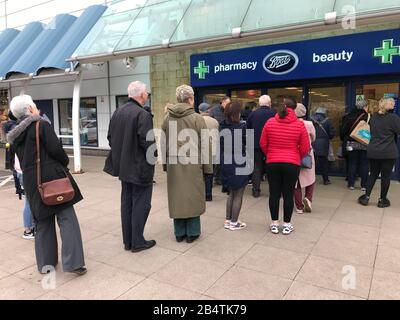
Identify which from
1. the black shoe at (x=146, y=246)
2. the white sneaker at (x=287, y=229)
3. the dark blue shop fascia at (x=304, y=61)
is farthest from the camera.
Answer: the dark blue shop fascia at (x=304, y=61)

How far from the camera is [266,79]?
7.91 meters

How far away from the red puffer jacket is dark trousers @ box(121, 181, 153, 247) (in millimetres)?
1519

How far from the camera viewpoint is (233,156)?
4.40 meters

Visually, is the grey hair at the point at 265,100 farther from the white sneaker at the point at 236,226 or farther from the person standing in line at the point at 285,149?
the white sneaker at the point at 236,226

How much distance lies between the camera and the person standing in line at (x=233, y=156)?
4379 millimetres

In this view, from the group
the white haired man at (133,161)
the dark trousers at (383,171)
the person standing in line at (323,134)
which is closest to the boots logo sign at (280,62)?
the person standing in line at (323,134)

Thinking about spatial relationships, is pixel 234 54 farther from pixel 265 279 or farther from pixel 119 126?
pixel 265 279

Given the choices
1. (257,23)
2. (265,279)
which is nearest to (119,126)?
(265,279)

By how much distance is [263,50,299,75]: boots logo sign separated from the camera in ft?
24.6

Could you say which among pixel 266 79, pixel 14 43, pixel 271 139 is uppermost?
pixel 14 43

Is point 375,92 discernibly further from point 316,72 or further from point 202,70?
point 202,70

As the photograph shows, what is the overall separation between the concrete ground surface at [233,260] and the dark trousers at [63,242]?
133 mm

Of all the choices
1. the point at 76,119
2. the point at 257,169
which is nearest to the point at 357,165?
the point at 257,169
